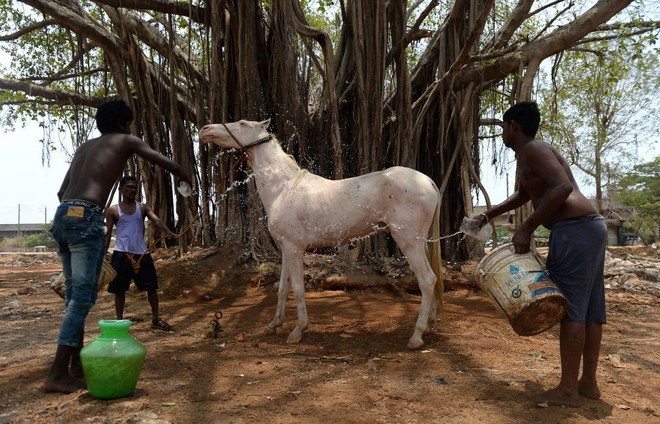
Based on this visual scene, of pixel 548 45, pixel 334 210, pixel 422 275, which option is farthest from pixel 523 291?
pixel 548 45

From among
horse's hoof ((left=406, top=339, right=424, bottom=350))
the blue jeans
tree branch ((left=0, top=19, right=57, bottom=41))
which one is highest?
tree branch ((left=0, top=19, right=57, bottom=41))

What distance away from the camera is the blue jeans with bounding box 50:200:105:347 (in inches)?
122

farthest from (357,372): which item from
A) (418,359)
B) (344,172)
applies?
(344,172)

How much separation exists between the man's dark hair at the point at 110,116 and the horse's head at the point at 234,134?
4.00 feet

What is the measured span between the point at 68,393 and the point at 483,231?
3.08m

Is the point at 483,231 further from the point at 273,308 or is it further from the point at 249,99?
the point at 249,99

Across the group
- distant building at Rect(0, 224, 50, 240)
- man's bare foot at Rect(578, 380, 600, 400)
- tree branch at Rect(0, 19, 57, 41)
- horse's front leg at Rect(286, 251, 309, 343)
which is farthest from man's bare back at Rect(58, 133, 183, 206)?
distant building at Rect(0, 224, 50, 240)

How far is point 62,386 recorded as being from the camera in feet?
9.89

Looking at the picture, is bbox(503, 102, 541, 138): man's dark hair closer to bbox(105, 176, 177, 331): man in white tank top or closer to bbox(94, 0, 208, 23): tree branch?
bbox(105, 176, 177, 331): man in white tank top

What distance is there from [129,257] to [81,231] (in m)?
1.88

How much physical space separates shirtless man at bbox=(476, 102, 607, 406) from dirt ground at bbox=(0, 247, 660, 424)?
21cm

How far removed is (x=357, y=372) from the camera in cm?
352

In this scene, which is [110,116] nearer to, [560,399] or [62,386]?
[62,386]

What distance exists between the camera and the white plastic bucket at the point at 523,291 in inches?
112
